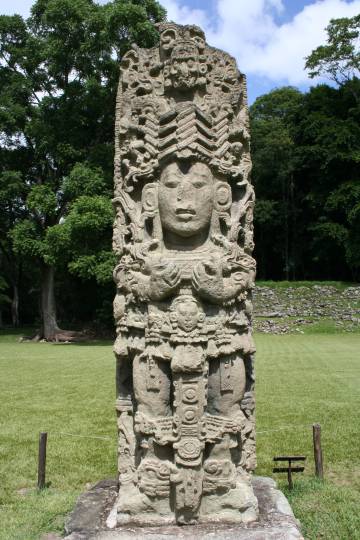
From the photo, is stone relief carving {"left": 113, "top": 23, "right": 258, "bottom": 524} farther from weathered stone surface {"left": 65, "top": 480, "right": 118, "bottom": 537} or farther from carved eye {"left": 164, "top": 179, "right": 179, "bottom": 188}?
weathered stone surface {"left": 65, "top": 480, "right": 118, "bottom": 537}

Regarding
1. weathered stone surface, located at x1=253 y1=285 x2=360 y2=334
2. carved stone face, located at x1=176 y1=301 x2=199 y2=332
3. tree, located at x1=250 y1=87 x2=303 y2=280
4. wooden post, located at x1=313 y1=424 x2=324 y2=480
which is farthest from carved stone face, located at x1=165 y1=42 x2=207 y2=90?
tree, located at x1=250 y1=87 x2=303 y2=280

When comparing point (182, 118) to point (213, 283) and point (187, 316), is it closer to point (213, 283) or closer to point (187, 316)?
point (213, 283)

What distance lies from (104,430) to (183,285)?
512 cm

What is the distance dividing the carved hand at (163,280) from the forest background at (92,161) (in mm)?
12928

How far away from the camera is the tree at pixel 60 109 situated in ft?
70.4

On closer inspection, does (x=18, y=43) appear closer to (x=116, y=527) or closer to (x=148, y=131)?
(x=148, y=131)

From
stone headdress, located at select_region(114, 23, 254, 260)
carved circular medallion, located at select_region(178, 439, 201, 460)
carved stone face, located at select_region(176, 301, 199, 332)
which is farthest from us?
stone headdress, located at select_region(114, 23, 254, 260)

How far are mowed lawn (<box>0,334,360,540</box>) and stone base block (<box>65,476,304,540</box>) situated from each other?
65cm

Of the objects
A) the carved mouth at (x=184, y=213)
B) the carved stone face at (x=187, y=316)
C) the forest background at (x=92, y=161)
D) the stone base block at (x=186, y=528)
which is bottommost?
the stone base block at (x=186, y=528)

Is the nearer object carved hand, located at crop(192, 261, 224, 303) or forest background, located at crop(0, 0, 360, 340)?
carved hand, located at crop(192, 261, 224, 303)

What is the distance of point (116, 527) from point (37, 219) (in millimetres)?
22459

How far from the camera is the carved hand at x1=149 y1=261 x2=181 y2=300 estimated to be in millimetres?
4086

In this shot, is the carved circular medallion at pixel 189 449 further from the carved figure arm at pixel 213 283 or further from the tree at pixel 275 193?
the tree at pixel 275 193

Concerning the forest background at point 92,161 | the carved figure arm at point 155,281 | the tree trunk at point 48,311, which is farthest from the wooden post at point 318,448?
the tree trunk at point 48,311
